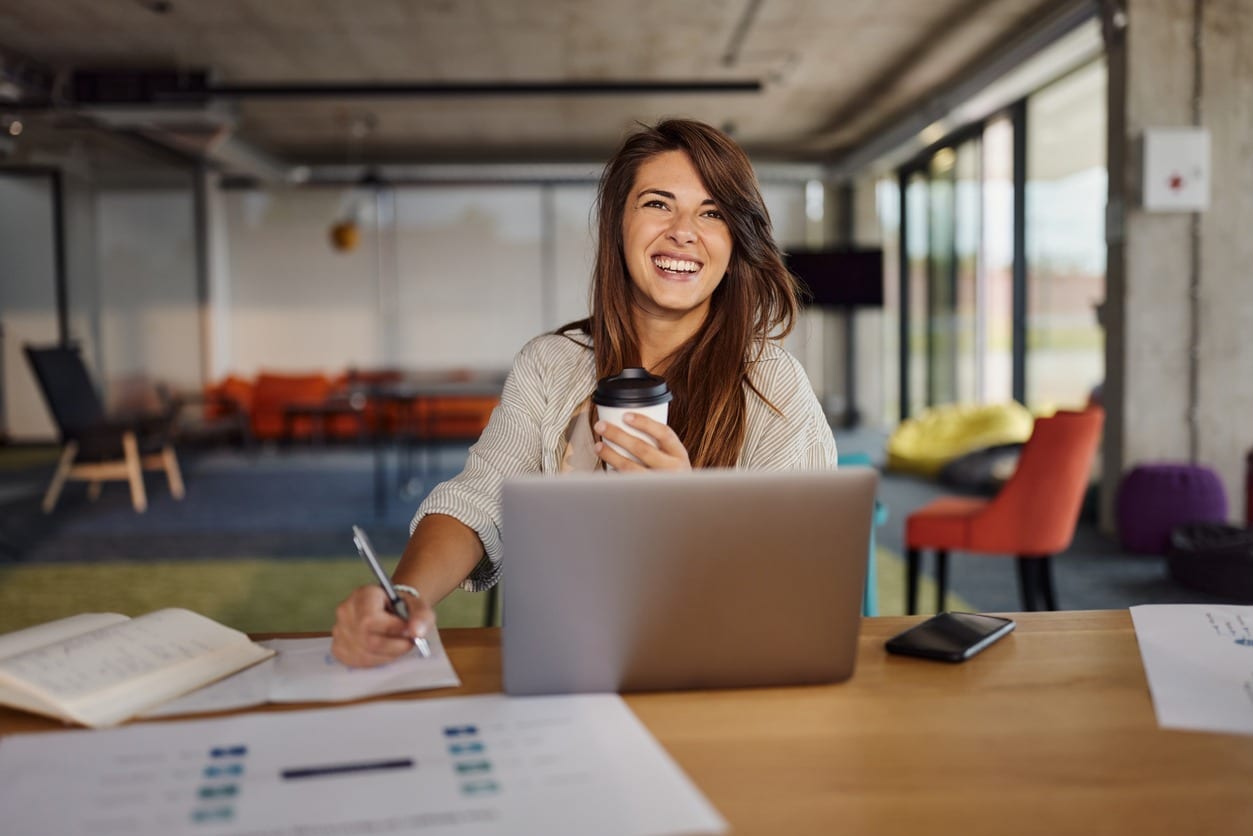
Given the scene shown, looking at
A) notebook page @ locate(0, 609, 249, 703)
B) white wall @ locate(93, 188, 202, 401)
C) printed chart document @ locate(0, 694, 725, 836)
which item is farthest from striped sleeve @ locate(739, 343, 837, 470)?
white wall @ locate(93, 188, 202, 401)

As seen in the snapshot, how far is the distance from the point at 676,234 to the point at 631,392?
2.04 feet

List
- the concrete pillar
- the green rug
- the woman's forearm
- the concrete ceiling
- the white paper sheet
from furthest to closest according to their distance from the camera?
1. the concrete ceiling
2. the concrete pillar
3. the green rug
4. the woman's forearm
5. the white paper sheet

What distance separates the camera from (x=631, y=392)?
1166mm

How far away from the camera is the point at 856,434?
12.9m

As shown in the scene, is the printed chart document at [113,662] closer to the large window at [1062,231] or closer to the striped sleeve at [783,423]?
the striped sleeve at [783,423]

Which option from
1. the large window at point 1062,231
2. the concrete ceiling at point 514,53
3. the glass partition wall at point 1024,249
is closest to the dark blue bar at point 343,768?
the concrete ceiling at point 514,53

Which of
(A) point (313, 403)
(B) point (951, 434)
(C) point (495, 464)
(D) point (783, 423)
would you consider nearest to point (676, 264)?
(D) point (783, 423)

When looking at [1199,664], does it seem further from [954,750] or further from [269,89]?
[269,89]

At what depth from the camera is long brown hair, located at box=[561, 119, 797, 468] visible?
5.62ft

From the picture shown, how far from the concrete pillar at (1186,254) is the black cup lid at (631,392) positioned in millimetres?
5574

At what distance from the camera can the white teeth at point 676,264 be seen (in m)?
1.73

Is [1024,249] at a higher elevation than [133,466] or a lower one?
higher

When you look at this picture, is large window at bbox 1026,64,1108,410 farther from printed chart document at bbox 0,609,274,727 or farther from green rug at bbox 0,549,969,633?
printed chart document at bbox 0,609,274,727

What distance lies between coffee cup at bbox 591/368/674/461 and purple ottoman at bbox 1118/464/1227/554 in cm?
525
